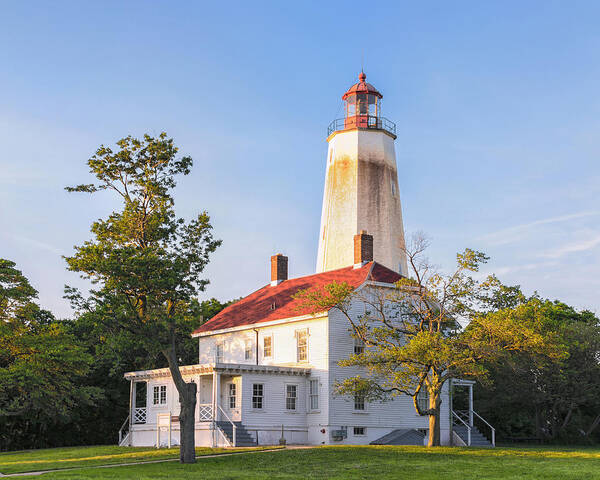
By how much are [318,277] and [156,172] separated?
1491 centimetres

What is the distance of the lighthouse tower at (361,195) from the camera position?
43.6m

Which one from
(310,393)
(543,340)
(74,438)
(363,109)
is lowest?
(74,438)

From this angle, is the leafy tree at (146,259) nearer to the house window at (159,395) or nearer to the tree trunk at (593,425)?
the house window at (159,395)

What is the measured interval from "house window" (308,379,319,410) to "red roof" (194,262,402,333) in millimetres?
3123

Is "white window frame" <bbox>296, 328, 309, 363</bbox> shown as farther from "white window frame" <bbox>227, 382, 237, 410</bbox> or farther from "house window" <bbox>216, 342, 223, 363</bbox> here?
"house window" <bbox>216, 342, 223, 363</bbox>

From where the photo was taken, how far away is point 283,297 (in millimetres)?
39094

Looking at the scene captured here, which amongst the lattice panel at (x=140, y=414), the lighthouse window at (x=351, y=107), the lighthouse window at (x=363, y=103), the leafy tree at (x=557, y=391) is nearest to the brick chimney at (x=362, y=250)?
the leafy tree at (x=557, y=391)

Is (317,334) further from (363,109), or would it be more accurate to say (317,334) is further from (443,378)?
(363,109)

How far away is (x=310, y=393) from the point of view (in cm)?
3434

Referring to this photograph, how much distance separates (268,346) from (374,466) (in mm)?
15686

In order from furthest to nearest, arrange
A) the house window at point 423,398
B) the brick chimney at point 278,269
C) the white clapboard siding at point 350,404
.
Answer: the brick chimney at point 278,269 → the house window at point 423,398 → the white clapboard siding at point 350,404

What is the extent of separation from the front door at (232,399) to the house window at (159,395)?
13.3 feet

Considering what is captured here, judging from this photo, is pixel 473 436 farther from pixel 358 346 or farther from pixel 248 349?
pixel 248 349

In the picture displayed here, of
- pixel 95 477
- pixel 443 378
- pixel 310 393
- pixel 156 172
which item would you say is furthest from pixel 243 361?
pixel 95 477
